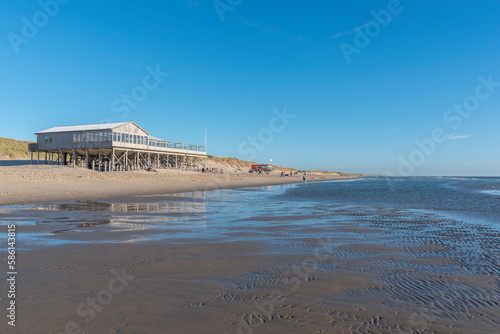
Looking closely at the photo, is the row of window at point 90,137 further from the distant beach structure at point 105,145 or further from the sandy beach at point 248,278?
the sandy beach at point 248,278

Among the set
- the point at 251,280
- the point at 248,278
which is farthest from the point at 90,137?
the point at 251,280

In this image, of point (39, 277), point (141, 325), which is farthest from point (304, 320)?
point (39, 277)

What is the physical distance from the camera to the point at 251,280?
508cm

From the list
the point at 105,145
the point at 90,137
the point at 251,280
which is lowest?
the point at 251,280

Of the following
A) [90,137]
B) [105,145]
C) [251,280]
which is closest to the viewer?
[251,280]

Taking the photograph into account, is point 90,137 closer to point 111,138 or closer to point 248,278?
point 111,138

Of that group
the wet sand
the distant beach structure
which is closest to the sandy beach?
the wet sand

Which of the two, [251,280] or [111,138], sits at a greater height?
[111,138]

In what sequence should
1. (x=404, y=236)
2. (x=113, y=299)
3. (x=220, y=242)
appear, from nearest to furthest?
1. (x=113, y=299)
2. (x=220, y=242)
3. (x=404, y=236)

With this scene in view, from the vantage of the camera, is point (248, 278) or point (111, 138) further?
point (111, 138)

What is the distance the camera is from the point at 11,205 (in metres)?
14.2

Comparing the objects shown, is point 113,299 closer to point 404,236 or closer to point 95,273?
point 95,273

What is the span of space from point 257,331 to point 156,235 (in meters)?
5.66

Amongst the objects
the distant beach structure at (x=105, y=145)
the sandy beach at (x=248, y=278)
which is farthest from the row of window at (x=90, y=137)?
the sandy beach at (x=248, y=278)
